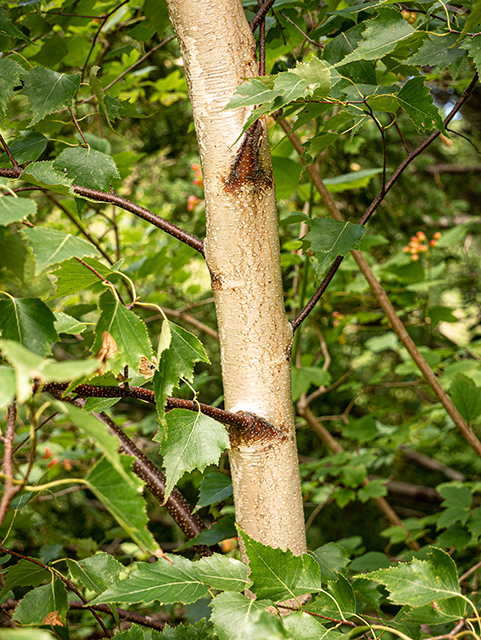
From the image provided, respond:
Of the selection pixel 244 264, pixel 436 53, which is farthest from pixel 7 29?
pixel 436 53

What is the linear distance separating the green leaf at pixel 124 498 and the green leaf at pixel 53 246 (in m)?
0.16

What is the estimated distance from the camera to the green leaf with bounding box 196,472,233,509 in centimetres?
71

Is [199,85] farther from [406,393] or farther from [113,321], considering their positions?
[406,393]

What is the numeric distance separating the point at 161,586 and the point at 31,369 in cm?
28

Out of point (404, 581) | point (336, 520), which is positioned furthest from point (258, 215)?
point (336, 520)

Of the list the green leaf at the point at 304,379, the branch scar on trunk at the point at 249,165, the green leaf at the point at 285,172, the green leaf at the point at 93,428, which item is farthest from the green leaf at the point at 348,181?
the green leaf at the point at 93,428

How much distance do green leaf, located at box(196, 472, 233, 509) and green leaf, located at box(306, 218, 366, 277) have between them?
0.38m

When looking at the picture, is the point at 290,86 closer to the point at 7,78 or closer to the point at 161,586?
the point at 7,78

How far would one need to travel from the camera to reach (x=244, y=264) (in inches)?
20.2

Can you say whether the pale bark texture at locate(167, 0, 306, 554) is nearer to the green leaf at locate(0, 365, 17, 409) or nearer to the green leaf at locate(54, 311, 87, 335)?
the green leaf at locate(54, 311, 87, 335)

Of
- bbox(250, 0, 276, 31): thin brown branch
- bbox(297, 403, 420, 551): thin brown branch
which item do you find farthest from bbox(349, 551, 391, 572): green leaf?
bbox(250, 0, 276, 31): thin brown branch

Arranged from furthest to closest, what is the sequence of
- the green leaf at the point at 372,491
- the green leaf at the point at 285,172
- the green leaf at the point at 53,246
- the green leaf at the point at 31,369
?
the green leaf at the point at 372,491
the green leaf at the point at 285,172
the green leaf at the point at 53,246
the green leaf at the point at 31,369

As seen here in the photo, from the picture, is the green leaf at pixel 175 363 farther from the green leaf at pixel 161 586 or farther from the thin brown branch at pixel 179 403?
the green leaf at pixel 161 586

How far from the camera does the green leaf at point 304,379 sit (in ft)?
3.81
